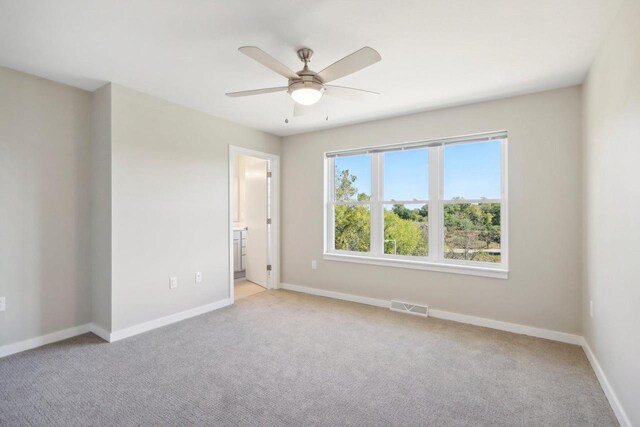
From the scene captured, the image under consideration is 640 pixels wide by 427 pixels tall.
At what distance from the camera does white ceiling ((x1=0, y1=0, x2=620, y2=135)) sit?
1818 mm

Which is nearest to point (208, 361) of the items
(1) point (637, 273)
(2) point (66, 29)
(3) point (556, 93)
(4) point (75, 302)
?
(4) point (75, 302)

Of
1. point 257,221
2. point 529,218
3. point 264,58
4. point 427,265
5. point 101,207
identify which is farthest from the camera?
point 257,221

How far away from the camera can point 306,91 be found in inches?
83.4

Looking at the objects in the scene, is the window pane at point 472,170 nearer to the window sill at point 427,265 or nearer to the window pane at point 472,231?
the window pane at point 472,231

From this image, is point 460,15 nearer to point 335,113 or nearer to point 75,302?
point 335,113

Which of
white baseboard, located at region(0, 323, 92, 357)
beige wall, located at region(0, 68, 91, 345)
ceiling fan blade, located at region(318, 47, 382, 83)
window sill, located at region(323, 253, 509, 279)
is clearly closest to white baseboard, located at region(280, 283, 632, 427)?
window sill, located at region(323, 253, 509, 279)

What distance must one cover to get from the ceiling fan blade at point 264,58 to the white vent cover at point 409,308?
2.87 m

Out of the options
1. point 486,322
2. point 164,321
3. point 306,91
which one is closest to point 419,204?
point 486,322

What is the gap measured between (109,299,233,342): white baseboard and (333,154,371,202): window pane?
215 cm

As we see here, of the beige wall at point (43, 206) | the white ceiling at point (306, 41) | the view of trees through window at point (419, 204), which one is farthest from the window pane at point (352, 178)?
the beige wall at point (43, 206)

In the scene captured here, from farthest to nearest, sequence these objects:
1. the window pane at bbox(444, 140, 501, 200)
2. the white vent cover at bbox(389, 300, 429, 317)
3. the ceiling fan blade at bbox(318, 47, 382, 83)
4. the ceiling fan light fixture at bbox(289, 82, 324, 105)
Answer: the white vent cover at bbox(389, 300, 429, 317) → the window pane at bbox(444, 140, 501, 200) → the ceiling fan light fixture at bbox(289, 82, 324, 105) → the ceiling fan blade at bbox(318, 47, 382, 83)

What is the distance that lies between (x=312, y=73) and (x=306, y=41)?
0.94 feet

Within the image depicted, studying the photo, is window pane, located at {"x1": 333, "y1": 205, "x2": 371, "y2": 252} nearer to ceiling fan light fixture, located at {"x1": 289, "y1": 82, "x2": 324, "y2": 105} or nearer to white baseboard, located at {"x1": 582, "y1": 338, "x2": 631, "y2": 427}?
ceiling fan light fixture, located at {"x1": 289, "y1": 82, "x2": 324, "y2": 105}

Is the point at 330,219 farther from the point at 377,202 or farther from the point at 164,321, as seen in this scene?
the point at 164,321
